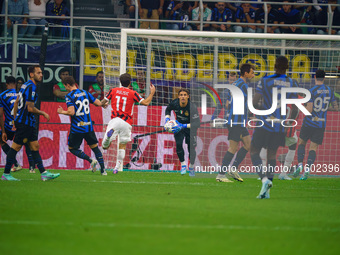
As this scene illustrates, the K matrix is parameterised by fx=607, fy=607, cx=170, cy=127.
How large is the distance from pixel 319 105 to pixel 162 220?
7.28 metres

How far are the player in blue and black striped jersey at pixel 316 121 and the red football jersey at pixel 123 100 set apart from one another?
3603 mm

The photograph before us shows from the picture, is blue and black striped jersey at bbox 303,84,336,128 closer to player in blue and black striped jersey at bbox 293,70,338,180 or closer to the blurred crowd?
player in blue and black striped jersey at bbox 293,70,338,180

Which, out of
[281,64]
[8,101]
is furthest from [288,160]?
[8,101]

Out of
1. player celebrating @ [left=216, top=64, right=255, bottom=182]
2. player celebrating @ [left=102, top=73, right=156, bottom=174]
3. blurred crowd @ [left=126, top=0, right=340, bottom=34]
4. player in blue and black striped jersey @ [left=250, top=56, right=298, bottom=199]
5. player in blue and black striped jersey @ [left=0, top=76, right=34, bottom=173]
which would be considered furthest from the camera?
blurred crowd @ [left=126, top=0, right=340, bottom=34]

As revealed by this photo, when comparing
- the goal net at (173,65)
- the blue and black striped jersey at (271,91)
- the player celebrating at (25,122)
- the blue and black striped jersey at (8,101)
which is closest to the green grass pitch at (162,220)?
the player celebrating at (25,122)

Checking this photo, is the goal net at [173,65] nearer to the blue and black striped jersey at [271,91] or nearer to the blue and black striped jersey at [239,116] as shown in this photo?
the blue and black striped jersey at [239,116]

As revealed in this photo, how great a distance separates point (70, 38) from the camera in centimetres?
1639

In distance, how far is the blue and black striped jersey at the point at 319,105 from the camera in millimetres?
12539

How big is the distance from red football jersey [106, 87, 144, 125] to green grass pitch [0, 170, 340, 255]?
324 centimetres

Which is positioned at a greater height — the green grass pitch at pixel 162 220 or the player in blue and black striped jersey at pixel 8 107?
the player in blue and black striped jersey at pixel 8 107

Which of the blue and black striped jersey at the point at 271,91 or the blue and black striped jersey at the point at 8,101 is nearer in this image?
the blue and black striped jersey at the point at 271,91

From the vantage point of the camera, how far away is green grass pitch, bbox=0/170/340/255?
4957 mm

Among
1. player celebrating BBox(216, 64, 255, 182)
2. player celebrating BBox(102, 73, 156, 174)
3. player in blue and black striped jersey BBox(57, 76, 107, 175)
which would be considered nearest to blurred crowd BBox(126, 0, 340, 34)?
player celebrating BBox(102, 73, 156, 174)

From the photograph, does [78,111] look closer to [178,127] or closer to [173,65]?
[178,127]
